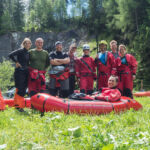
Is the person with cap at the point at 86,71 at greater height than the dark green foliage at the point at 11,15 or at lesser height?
lesser

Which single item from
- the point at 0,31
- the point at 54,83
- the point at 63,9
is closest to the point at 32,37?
the point at 0,31

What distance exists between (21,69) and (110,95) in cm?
236

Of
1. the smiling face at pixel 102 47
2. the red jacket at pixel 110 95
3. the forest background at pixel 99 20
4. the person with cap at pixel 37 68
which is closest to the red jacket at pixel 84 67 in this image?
the smiling face at pixel 102 47

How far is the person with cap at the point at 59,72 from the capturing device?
6.23 metres

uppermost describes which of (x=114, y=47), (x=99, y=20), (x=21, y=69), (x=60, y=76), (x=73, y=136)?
(x=99, y=20)

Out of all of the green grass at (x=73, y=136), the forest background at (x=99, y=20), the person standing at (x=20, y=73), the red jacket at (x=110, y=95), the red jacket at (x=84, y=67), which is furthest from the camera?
the forest background at (x=99, y=20)

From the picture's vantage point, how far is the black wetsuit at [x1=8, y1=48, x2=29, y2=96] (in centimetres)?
539

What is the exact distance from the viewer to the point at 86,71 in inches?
264

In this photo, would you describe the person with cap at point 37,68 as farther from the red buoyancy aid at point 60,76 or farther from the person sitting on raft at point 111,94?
the person sitting on raft at point 111,94

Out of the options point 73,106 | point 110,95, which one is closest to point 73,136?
point 73,106

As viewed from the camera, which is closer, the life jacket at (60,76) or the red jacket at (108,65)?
the life jacket at (60,76)

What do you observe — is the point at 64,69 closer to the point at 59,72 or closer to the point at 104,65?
the point at 59,72

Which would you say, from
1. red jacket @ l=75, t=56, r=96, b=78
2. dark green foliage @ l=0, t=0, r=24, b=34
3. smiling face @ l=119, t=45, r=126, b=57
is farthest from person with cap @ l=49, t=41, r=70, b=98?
dark green foliage @ l=0, t=0, r=24, b=34

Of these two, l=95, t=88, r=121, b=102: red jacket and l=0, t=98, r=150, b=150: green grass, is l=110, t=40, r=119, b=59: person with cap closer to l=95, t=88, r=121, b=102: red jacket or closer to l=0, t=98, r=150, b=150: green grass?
l=95, t=88, r=121, b=102: red jacket
